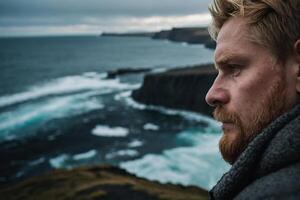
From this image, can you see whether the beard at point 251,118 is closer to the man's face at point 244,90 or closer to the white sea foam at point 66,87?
the man's face at point 244,90

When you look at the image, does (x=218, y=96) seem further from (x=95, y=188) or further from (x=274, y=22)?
(x=95, y=188)

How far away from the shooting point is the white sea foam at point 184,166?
29844 millimetres

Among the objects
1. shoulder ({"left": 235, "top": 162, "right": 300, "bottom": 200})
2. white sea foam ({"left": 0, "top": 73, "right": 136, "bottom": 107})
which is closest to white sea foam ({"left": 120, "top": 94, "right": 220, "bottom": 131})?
white sea foam ({"left": 0, "top": 73, "right": 136, "bottom": 107})

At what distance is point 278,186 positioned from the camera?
165 centimetres

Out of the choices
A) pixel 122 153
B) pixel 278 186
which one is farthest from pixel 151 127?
pixel 278 186

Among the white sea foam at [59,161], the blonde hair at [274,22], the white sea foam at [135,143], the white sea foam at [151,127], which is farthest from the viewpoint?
the white sea foam at [151,127]

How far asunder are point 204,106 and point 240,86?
5191 cm

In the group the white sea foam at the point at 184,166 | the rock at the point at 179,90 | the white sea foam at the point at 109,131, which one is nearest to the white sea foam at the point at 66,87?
the rock at the point at 179,90

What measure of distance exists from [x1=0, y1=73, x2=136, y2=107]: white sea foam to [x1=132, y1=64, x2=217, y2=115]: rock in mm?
12609

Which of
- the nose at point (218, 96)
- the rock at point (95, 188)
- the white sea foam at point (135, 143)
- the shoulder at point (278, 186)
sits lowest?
the white sea foam at point (135, 143)

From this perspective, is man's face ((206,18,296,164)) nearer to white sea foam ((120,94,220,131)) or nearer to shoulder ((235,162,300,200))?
shoulder ((235,162,300,200))

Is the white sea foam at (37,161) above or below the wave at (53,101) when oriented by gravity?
above

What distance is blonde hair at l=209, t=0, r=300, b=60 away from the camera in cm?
213

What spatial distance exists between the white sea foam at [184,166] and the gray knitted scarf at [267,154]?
27011 millimetres
